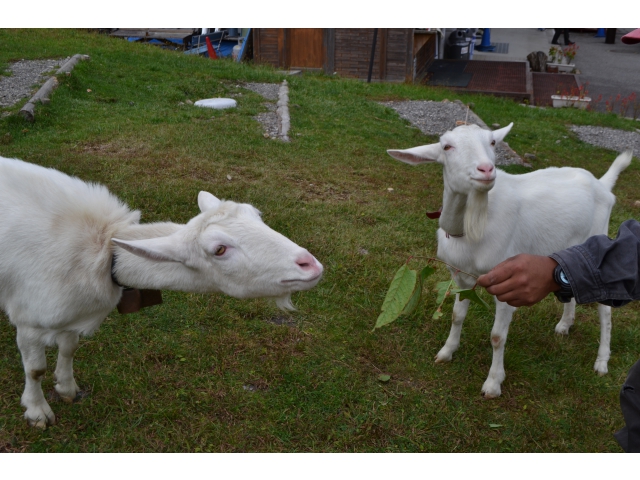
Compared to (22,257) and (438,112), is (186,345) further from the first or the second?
(438,112)

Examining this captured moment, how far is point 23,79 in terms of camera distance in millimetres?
9594

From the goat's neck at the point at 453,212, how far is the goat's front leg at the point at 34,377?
239 cm

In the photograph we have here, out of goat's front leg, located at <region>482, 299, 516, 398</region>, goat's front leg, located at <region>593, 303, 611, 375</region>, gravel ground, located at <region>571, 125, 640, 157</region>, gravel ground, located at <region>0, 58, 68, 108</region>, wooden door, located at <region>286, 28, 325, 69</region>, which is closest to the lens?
goat's front leg, located at <region>482, 299, 516, 398</region>

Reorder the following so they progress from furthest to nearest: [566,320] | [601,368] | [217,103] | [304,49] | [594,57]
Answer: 1. [594,57]
2. [304,49]
3. [217,103]
4. [566,320]
5. [601,368]

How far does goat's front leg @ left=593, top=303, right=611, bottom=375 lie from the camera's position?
412cm

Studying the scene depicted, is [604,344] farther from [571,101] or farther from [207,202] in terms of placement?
[571,101]

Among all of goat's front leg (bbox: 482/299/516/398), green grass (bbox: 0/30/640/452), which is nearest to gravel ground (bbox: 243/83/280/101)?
green grass (bbox: 0/30/640/452)

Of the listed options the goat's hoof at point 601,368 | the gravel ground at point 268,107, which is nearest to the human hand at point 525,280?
the goat's hoof at point 601,368

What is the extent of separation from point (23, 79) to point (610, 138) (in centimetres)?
1069

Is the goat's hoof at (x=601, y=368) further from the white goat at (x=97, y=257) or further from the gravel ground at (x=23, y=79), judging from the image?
the gravel ground at (x=23, y=79)

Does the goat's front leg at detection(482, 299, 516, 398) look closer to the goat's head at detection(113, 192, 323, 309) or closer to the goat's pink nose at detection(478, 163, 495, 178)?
the goat's pink nose at detection(478, 163, 495, 178)

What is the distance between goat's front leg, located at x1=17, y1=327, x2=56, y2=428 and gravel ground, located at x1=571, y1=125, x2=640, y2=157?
10030 mm

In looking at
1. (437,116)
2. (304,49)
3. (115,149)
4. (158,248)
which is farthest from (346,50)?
(158,248)

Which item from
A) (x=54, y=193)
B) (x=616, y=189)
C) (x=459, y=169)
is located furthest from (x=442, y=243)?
(x=616, y=189)
